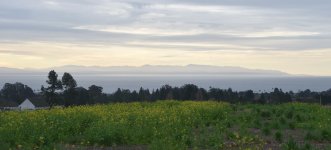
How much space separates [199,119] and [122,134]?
5.07 m

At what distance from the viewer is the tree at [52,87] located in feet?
132

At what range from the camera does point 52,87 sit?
4091 centimetres

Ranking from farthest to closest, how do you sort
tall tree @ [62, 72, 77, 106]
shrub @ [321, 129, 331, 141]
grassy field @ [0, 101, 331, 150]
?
tall tree @ [62, 72, 77, 106] < shrub @ [321, 129, 331, 141] < grassy field @ [0, 101, 331, 150]

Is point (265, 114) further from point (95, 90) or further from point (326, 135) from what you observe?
point (95, 90)

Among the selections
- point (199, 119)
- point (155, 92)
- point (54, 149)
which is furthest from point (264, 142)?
point (155, 92)

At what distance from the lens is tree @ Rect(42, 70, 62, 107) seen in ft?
132

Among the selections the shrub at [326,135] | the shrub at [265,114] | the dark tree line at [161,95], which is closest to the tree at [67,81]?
the dark tree line at [161,95]

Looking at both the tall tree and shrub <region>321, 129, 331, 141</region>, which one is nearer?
shrub <region>321, 129, 331, 141</region>

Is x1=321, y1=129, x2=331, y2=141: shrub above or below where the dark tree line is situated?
below

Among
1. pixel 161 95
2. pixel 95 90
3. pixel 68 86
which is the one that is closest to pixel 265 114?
pixel 68 86

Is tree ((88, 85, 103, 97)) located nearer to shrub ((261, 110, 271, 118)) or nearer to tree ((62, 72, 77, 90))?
tree ((62, 72, 77, 90))

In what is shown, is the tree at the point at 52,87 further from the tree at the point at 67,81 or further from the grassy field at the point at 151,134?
the grassy field at the point at 151,134

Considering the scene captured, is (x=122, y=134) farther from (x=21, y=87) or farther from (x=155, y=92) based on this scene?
(x=21, y=87)

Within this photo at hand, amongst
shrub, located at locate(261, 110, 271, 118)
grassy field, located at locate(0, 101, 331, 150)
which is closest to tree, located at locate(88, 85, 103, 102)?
shrub, located at locate(261, 110, 271, 118)
